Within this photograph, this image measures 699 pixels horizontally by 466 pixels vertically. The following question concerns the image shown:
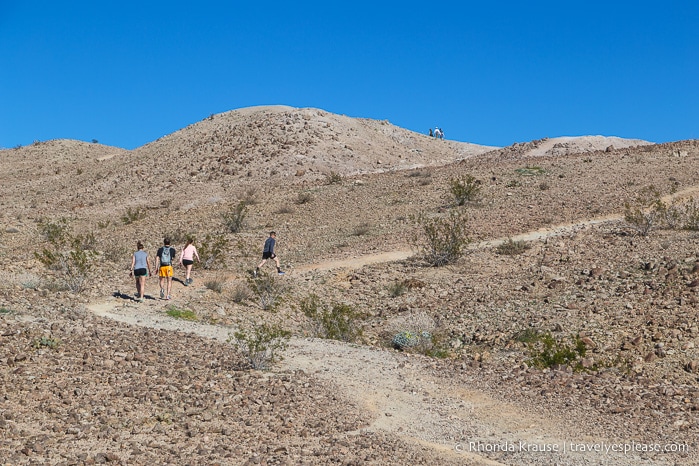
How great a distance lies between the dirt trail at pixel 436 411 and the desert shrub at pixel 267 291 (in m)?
3.50

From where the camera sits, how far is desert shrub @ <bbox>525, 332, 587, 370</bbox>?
1219 cm

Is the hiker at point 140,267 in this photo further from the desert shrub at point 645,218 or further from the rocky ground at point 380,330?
the desert shrub at point 645,218

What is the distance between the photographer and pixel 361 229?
24891 millimetres

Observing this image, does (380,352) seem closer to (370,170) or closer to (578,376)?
(578,376)

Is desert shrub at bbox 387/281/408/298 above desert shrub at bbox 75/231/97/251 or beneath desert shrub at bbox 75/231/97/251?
beneath

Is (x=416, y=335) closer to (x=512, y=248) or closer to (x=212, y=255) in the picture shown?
(x=512, y=248)

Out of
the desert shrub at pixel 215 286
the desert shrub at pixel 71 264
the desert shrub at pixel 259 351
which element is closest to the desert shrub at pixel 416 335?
the desert shrub at pixel 259 351

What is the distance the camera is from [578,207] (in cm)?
2538

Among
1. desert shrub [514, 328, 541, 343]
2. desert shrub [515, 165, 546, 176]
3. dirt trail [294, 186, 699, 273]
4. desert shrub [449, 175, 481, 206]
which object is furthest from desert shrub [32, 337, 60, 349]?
desert shrub [515, 165, 546, 176]

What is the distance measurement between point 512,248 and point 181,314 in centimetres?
923

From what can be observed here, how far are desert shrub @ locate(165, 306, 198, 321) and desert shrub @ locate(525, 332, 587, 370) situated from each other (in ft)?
22.1

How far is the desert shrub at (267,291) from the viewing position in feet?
56.9

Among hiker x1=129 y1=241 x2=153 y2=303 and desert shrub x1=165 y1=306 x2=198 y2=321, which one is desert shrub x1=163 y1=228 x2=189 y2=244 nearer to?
hiker x1=129 y1=241 x2=153 y2=303

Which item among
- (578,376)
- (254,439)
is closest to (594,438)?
(578,376)
